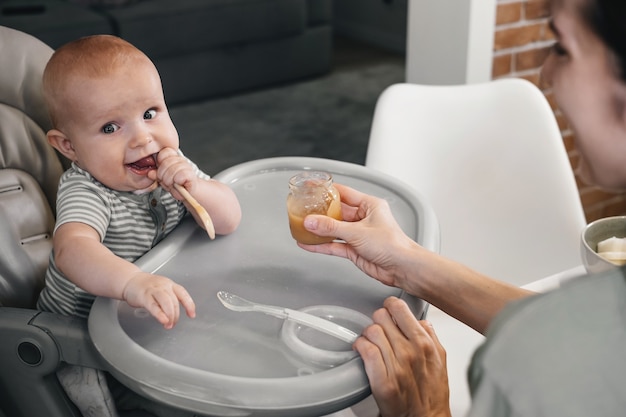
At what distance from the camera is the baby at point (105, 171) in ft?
3.75

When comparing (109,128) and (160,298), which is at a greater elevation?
(109,128)

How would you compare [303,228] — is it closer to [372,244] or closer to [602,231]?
[372,244]

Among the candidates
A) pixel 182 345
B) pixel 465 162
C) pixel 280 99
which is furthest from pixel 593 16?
pixel 280 99

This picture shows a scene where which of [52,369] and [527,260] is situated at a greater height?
[52,369]

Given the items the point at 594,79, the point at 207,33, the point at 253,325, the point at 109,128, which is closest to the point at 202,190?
the point at 109,128

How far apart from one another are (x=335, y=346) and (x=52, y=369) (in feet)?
1.47

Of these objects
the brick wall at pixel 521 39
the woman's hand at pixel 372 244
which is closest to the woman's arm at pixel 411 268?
the woman's hand at pixel 372 244

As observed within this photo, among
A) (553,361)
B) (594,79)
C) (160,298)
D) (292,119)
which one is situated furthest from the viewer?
(292,119)

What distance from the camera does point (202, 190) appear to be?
4.00 feet

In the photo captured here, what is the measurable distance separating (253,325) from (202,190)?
284 mm

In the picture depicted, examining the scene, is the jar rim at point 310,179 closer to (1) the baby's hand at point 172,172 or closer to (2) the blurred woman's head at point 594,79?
(1) the baby's hand at point 172,172

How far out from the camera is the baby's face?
1.16m

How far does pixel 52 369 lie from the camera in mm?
1121

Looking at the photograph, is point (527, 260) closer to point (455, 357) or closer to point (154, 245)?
point (455, 357)
